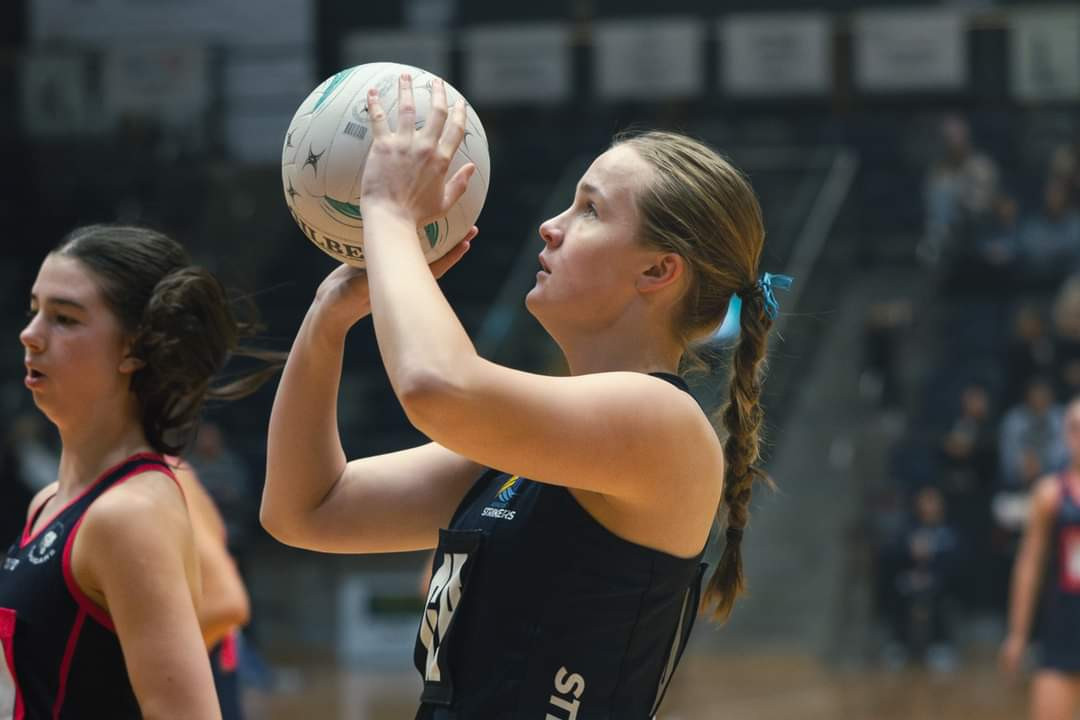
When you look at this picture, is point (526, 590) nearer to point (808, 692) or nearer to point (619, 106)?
point (808, 692)

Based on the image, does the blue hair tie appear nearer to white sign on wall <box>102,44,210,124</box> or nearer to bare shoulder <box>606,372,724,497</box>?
bare shoulder <box>606,372,724,497</box>

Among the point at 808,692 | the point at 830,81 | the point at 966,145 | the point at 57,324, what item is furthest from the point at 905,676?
the point at 57,324

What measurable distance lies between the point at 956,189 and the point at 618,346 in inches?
426

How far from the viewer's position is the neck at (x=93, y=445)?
7.23ft

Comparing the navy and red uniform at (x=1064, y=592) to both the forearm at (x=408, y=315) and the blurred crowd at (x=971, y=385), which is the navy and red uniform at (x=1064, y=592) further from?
the forearm at (x=408, y=315)

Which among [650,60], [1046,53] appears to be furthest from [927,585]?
[650,60]

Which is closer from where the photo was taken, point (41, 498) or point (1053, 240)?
point (41, 498)

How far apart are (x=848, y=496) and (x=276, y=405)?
28.0 feet

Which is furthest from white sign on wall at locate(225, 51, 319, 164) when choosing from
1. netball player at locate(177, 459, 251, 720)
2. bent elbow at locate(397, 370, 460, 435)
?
bent elbow at locate(397, 370, 460, 435)

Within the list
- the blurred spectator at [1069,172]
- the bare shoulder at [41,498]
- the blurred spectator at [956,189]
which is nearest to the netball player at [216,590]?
the bare shoulder at [41,498]

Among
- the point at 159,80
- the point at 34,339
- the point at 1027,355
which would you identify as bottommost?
the point at 1027,355

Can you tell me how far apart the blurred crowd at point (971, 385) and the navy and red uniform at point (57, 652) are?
831 cm

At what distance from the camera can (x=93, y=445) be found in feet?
7.27

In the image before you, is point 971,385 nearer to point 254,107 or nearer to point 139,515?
point 254,107
